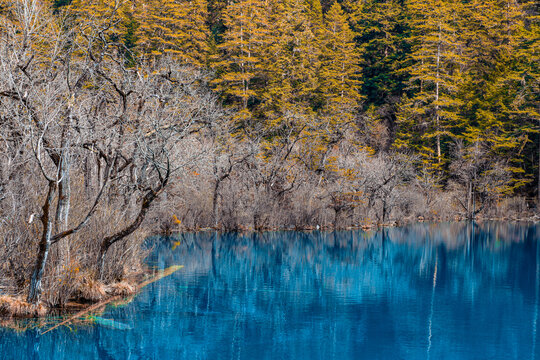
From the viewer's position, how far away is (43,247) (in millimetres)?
9977

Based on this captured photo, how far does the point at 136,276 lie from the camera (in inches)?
603

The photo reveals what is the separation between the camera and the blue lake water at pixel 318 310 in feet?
30.8

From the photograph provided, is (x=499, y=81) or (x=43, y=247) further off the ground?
(x=499, y=81)

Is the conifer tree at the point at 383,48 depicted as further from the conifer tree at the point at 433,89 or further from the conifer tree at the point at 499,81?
the conifer tree at the point at 499,81

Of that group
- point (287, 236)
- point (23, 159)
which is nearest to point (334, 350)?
point (23, 159)

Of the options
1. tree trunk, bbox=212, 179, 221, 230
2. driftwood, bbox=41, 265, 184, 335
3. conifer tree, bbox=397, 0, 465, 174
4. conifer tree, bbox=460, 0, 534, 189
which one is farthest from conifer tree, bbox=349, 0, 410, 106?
driftwood, bbox=41, 265, 184, 335

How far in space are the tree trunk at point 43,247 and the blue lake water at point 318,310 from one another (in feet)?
3.12

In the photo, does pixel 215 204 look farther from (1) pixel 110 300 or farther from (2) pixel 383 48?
(2) pixel 383 48

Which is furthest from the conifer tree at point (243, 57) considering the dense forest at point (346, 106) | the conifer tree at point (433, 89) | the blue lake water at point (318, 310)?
the blue lake water at point (318, 310)

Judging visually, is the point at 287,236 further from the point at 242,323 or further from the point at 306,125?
the point at 242,323

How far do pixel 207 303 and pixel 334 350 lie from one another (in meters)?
4.25

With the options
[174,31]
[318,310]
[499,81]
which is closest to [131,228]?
[318,310]

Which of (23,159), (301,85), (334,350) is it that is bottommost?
(334,350)

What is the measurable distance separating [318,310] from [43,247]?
585cm
